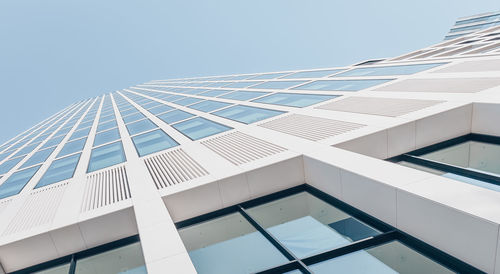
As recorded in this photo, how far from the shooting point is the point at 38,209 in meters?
10.4

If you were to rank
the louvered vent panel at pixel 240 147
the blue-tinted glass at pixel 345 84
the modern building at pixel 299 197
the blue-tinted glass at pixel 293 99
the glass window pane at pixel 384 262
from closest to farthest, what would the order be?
the glass window pane at pixel 384 262 < the modern building at pixel 299 197 < the louvered vent panel at pixel 240 147 < the blue-tinted glass at pixel 293 99 < the blue-tinted glass at pixel 345 84

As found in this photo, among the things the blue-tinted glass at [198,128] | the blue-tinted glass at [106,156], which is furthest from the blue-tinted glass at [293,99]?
the blue-tinted glass at [106,156]

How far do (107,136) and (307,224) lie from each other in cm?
1744

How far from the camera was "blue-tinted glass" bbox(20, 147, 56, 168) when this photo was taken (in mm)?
19169

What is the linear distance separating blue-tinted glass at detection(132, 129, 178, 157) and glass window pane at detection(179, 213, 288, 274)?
6878 mm

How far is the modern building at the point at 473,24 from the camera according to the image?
178 feet

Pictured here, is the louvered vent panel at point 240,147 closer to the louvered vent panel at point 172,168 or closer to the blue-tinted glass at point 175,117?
the louvered vent panel at point 172,168

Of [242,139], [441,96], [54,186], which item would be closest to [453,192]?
[441,96]

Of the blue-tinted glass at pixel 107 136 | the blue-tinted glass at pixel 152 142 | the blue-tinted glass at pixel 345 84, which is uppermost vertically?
the blue-tinted glass at pixel 345 84

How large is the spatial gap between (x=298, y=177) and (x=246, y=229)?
7.58 ft

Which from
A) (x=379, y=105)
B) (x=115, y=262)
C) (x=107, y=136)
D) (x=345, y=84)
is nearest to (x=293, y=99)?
(x=345, y=84)

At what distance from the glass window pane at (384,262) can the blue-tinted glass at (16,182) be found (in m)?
13.7

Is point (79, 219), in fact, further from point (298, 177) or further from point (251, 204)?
point (298, 177)

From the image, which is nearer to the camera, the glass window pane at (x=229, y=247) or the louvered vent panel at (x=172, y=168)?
the glass window pane at (x=229, y=247)
